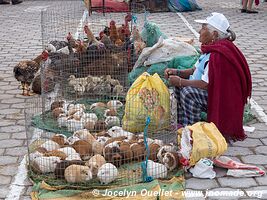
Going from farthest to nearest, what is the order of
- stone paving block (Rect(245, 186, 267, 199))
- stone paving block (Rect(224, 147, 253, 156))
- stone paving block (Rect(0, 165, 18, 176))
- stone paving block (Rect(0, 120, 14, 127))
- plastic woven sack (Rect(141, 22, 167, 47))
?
plastic woven sack (Rect(141, 22, 167, 47))
stone paving block (Rect(0, 120, 14, 127))
stone paving block (Rect(224, 147, 253, 156))
stone paving block (Rect(0, 165, 18, 176))
stone paving block (Rect(245, 186, 267, 199))

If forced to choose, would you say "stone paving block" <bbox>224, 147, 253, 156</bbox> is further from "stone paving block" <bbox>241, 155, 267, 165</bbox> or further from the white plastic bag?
the white plastic bag

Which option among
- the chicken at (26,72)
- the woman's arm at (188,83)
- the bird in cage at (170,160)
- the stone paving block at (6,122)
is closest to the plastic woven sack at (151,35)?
the chicken at (26,72)

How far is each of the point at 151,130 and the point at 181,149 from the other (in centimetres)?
62

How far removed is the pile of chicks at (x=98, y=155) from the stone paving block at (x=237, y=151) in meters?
0.67

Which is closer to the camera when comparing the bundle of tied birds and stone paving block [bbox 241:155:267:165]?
stone paving block [bbox 241:155:267:165]

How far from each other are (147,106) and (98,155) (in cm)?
104

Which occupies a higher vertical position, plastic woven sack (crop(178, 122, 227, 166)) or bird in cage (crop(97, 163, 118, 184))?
plastic woven sack (crop(178, 122, 227, 166))

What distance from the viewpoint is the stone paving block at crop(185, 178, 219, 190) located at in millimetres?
4547

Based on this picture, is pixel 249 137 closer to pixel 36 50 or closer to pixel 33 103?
pixel 33 103

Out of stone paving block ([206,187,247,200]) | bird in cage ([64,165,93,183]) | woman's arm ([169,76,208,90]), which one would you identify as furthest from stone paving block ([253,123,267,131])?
bird in cage ([64,165,93,183])

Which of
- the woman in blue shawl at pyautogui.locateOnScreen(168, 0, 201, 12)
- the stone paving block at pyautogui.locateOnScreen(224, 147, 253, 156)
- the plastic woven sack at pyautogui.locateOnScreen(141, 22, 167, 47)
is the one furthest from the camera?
the woman in blue shawl at pyautogui.locateOnScreen(168, 0, 201, 12)

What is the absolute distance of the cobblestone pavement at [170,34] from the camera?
466 cm

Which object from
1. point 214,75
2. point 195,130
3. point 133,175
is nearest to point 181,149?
point 195,130

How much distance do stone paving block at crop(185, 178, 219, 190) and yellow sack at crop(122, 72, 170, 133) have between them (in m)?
0.91
